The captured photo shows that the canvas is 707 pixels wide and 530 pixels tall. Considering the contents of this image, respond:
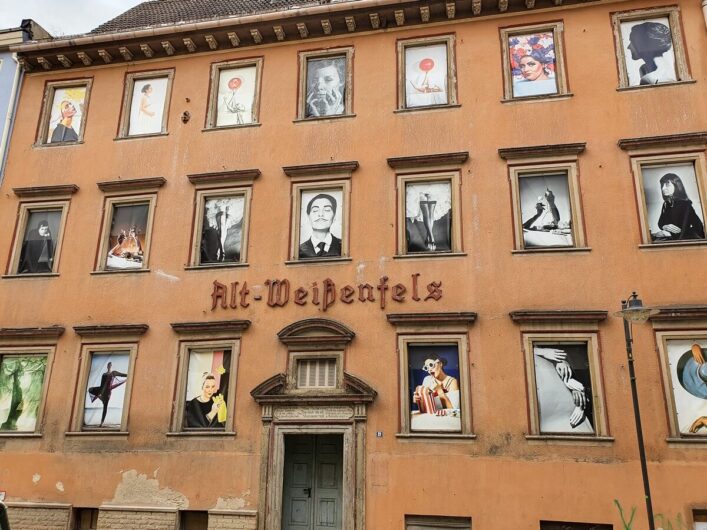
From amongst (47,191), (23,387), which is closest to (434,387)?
(23,387)

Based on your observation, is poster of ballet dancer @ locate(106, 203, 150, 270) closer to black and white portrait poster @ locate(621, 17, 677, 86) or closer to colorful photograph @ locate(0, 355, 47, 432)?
colorful photograph @ locate(0, 355, 47, 432)

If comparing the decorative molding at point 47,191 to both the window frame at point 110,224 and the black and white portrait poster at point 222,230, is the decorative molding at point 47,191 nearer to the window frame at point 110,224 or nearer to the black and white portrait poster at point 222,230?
the window frame at point 110,224

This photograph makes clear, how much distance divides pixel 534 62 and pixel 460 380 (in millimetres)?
7519

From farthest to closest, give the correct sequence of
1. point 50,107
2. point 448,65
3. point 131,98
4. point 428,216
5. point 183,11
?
point 183,11, point 50,107, point 131,98, point 448,65, point 428,216

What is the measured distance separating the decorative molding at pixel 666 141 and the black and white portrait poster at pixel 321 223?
6.24 m

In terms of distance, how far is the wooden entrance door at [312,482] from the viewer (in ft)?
41.9

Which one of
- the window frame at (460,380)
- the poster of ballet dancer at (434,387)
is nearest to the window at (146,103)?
the window frame at (460,380)

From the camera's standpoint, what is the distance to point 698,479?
11102mm

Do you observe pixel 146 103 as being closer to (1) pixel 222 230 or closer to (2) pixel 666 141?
(1) pixel 222 230

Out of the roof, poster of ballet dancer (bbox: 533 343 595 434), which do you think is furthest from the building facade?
the roof

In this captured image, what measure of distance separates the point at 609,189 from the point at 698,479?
5791mm

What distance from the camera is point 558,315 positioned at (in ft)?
40.4

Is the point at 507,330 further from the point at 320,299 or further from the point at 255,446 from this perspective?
the point at 255,446

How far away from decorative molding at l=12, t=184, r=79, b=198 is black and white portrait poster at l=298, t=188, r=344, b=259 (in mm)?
5944
